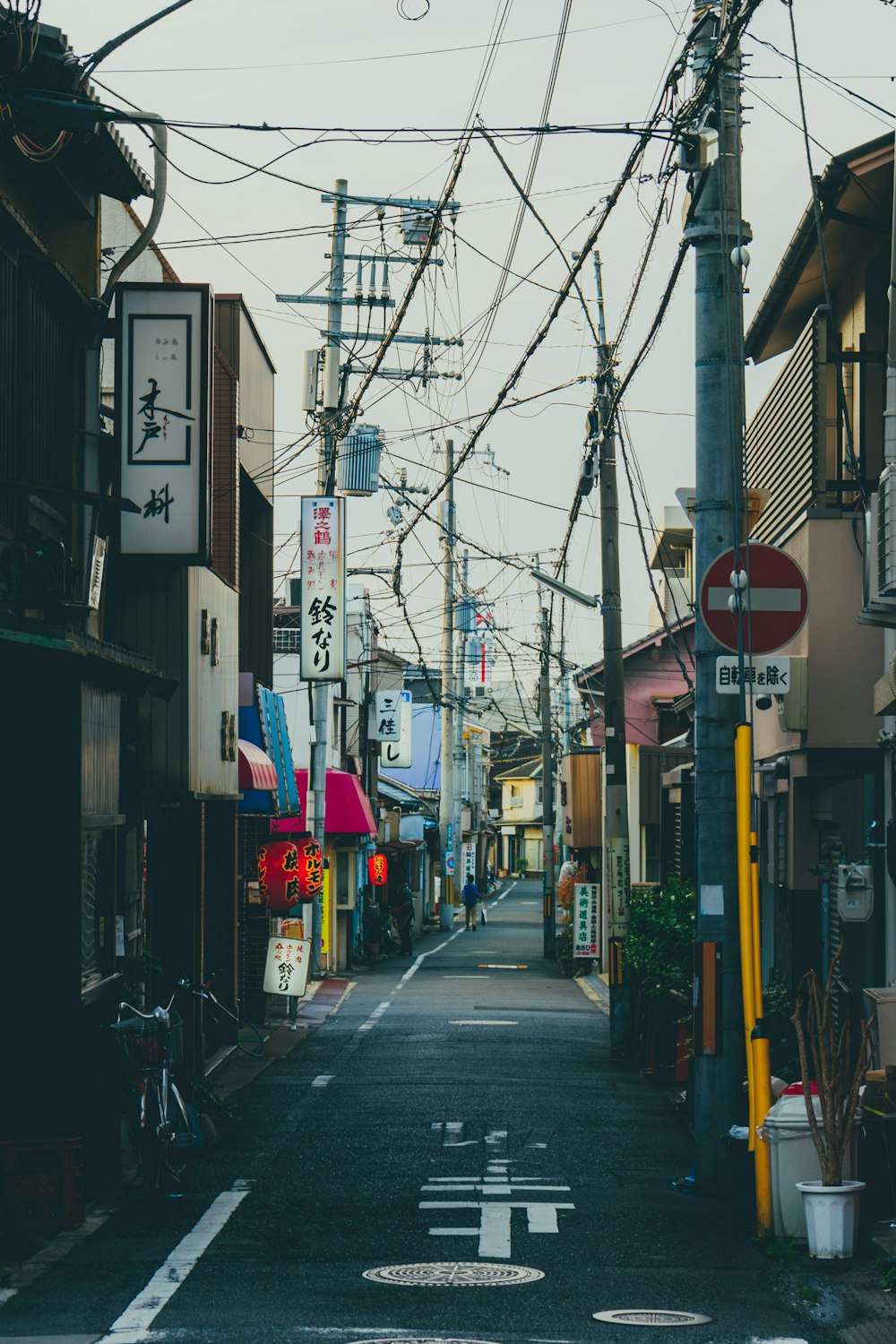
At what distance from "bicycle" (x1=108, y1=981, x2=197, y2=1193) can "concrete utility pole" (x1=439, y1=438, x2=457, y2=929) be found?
32.8 meters

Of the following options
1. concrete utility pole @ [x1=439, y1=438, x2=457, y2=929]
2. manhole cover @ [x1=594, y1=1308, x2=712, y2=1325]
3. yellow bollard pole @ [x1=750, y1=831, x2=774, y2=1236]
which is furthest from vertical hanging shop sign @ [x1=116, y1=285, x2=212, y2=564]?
concrete utility pole @ [x1=439, y1=438, x2=457, y2=929]

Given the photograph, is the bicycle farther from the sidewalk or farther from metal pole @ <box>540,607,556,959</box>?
metal pole @ <box>540,607,556,959</box>

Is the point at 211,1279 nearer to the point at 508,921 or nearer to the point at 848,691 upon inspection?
the point at 848,691

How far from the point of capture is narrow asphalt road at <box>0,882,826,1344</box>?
A: 29.2 ft

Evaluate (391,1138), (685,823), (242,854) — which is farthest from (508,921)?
(391,1138)

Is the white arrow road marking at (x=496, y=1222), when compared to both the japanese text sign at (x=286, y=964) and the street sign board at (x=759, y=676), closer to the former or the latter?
the street sign board at (x=759, y=676)

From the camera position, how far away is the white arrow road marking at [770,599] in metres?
12.0

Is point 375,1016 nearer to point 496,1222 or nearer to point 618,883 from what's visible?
point 618,883

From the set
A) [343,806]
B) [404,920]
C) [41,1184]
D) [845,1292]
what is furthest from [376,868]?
[845,1292]

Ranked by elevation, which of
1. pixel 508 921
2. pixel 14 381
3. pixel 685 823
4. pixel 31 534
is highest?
pixel 14 381

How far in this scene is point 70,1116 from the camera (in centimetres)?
1168

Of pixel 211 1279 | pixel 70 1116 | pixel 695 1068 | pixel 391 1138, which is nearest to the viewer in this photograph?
pixel 211 1279

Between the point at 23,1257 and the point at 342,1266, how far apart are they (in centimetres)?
219

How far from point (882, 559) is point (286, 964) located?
15135mm
